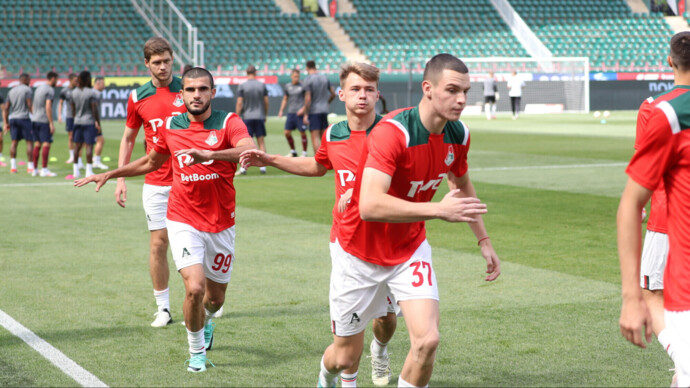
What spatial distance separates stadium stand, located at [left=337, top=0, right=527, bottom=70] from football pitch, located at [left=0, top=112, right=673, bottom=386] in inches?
1348

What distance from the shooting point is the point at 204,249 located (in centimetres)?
660

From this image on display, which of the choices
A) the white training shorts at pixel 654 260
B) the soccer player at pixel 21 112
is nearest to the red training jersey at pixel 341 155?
the white training shorts at pixel 654 260

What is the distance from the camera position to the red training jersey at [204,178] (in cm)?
661

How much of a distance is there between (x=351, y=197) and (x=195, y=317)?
1810 millimetres

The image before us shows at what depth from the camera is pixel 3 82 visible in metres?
38.5

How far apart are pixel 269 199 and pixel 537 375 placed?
10.4m

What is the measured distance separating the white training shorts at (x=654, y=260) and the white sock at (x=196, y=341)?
9.72 feet

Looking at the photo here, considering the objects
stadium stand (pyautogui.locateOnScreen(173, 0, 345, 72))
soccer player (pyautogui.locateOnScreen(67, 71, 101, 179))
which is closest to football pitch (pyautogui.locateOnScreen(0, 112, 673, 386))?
soccer player (pyautogui.locateOnScreen(67, 71, 101, 179))

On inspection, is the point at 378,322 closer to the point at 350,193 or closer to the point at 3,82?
the point at 350,193

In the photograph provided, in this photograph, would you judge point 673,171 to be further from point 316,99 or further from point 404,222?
point 316,99

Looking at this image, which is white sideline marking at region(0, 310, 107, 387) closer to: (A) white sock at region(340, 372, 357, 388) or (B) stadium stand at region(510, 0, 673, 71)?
(A) white sock at region(340, 372, 357, 388)

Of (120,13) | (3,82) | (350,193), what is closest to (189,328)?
(350,193)

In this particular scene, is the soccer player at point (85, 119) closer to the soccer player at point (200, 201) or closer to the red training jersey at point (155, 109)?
the red training jersey at point (155, 109)

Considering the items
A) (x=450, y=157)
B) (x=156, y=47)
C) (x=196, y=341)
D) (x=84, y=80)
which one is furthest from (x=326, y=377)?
(x=84, y=80)
